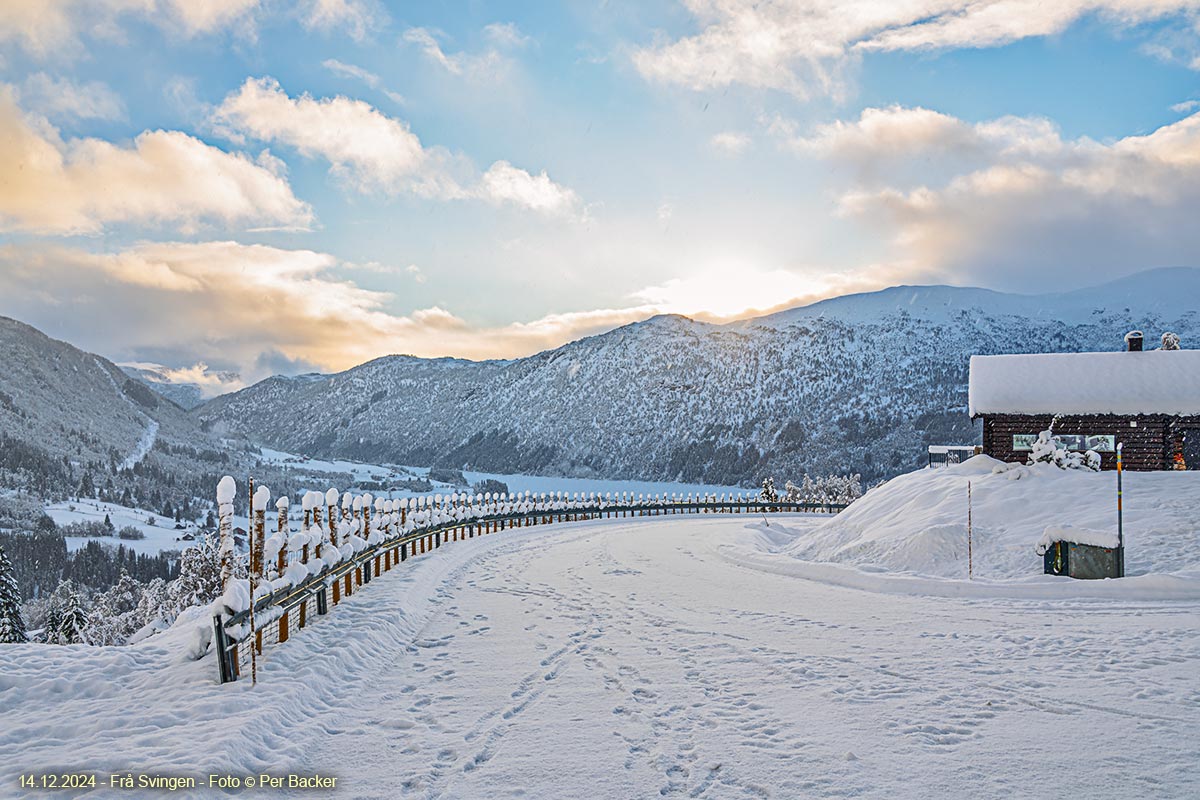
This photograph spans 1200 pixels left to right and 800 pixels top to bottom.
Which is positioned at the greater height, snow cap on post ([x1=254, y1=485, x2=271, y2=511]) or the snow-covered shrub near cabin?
the snow-covered shrub near cabin

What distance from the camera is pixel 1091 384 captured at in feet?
79.8

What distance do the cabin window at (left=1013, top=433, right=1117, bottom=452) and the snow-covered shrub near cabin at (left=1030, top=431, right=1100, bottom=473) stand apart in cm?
487

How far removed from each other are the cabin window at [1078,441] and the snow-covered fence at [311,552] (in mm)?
19350

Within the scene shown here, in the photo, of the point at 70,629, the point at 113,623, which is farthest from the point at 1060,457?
the point at 113,623

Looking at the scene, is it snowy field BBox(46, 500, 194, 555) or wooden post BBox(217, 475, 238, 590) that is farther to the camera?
snowy field BBox(46, 500, 194, 555)

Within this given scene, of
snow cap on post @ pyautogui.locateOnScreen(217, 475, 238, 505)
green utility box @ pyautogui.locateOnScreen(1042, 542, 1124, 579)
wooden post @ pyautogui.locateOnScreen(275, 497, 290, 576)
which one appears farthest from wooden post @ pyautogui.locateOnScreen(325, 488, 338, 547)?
green utility box @ pyautogui.locateOnScreen(1042, 542, 1124, 579)

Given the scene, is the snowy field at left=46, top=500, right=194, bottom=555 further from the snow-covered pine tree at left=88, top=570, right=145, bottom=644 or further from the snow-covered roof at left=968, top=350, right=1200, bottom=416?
the snow-covered roof at left=968, top=350, right=1200, bottom=416

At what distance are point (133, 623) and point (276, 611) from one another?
167 feet

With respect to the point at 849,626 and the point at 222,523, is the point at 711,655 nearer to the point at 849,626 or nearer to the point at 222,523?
the point at 849,626

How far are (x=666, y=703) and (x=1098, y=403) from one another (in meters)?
23.3

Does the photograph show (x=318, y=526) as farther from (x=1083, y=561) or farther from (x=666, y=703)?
(x=1083, y=561)

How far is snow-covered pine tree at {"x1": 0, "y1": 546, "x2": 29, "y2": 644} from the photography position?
28092 millimetres

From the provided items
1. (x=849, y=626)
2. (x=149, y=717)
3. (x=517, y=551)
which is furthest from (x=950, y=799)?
(x=517, y=551)

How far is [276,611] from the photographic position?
8.58m
